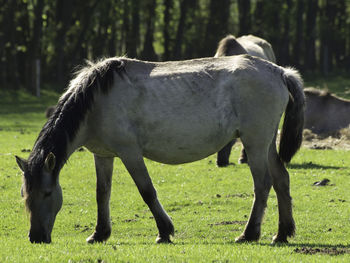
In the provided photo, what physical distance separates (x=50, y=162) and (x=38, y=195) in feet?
1.39

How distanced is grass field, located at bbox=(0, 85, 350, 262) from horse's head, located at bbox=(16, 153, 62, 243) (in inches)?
6.4

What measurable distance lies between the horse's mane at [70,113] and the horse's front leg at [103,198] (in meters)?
0.80

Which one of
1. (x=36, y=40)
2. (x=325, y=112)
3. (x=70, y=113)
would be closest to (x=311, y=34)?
(x=36, y=40)

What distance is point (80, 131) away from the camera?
8.29 metres

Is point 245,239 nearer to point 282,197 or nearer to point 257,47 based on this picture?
point 282,197

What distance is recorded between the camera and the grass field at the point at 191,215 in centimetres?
726

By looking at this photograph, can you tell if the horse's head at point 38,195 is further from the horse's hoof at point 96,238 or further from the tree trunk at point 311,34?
the tree trunk at point 311,34

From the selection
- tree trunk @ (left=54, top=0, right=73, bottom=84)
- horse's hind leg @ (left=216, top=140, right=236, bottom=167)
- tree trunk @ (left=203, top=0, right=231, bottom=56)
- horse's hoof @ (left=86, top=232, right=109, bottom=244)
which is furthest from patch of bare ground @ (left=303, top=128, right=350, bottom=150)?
tree trunk @ (left=203, top=0, right=231, bottom=56)

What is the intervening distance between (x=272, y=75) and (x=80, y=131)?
105 inches

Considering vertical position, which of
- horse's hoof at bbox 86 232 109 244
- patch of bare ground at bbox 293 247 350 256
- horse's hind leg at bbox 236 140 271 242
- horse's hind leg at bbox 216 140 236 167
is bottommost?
horse's hind leg at bbox 216 140 236 167

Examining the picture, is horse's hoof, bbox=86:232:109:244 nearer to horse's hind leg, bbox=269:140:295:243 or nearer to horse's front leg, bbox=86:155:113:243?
horse's front leg, bbox=86:155:113:243

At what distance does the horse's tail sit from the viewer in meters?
8.87

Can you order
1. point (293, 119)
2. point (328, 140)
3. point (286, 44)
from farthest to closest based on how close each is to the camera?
point (286, 44) < point (328, 140) < point (293, 119)

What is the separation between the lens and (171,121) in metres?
8.46
